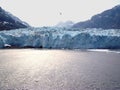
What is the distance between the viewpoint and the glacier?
72.5 meters

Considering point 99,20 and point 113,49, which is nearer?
point 113,49

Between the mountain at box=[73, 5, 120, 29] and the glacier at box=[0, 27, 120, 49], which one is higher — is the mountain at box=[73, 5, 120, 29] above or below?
above

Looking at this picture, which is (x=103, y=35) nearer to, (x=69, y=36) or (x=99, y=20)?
(x=69, y=36)

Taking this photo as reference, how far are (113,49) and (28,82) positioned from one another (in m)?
49.5

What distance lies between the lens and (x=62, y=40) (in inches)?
2940

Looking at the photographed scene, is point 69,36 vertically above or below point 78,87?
above

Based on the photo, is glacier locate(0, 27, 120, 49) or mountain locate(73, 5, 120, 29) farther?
mountain locate(73, 5, 120, 29)

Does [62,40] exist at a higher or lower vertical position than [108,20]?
lower

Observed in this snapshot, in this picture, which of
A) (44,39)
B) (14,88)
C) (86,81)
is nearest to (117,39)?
(44,39)

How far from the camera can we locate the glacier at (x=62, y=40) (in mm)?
72500

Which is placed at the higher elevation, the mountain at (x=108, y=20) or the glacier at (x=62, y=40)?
the mountain at (x=108, y=20)

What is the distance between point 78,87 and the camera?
1088 inches

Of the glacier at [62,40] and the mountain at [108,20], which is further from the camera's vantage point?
the mountain at [108,20]

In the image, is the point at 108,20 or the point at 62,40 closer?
the point at 62,40
